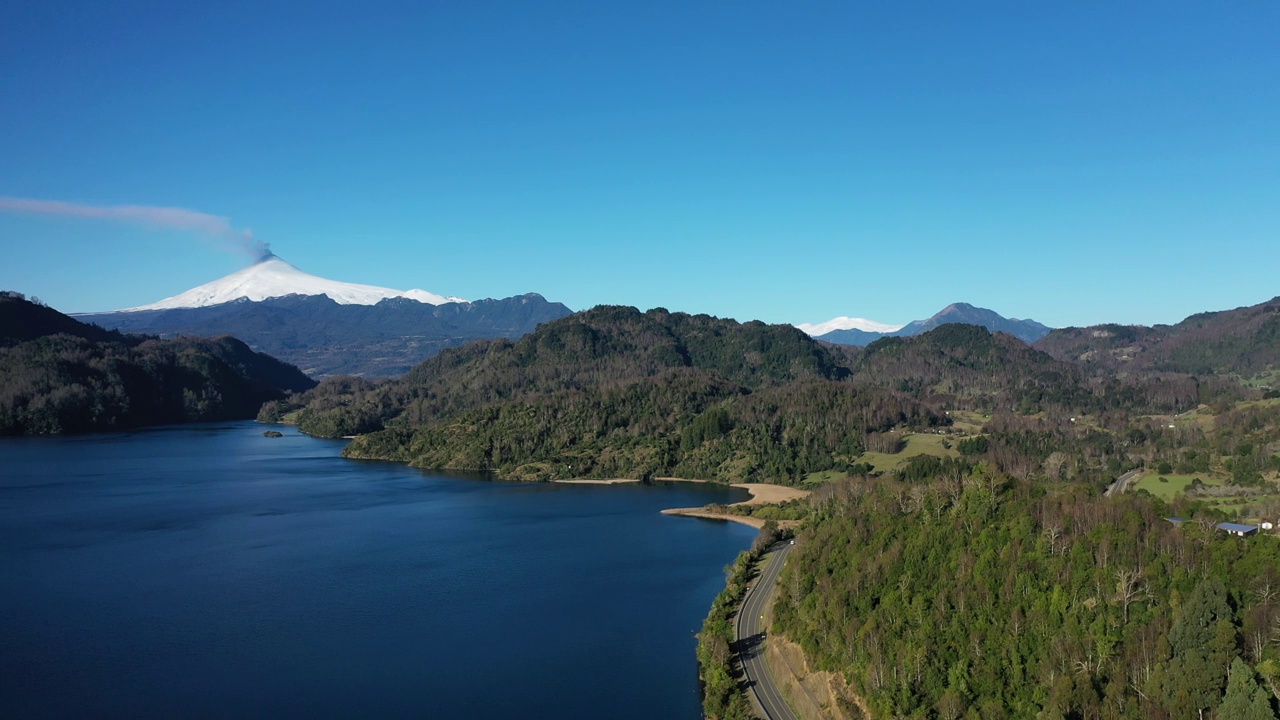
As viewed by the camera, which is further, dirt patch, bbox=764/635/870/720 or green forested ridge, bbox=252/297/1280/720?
dirt patch, bbox=764/635/870/720

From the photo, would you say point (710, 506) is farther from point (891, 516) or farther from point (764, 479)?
point (891, 516)

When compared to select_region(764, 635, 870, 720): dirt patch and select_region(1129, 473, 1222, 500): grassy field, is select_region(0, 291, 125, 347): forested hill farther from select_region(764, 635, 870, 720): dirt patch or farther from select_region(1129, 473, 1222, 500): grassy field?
select_region(1129, 473, 1222, 500): grassy field

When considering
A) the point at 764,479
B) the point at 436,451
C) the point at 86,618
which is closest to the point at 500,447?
the point at 436,451

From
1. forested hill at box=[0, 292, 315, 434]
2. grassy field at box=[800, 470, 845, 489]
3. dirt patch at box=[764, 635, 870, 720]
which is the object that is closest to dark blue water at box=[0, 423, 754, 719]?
dirt patch at box=[764, 635, 870, 720]

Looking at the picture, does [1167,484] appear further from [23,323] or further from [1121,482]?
[23,323]

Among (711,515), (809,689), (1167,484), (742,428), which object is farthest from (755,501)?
(809,689)

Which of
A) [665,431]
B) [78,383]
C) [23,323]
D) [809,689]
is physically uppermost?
[23,323]

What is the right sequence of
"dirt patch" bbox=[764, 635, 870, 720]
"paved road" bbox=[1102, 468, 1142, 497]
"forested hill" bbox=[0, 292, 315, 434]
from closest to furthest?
"dirt patch" bbox=[764, 635, 870, 720]
"paved road" bbox=[1102, 468, 1142, 497]
"forested hill" bbox=[0, 292, 315, 434]
